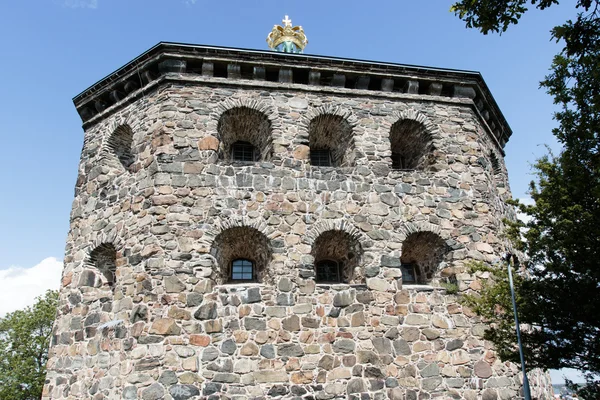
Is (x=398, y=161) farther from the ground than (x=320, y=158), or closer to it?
farther from the ground

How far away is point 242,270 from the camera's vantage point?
1108cm

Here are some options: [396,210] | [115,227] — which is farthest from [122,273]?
[396,210]

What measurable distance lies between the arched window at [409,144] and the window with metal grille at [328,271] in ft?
12.5

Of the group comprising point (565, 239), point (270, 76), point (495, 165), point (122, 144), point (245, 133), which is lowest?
point (565, 239)

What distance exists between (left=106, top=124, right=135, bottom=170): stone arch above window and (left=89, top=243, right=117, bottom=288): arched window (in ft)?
8.12

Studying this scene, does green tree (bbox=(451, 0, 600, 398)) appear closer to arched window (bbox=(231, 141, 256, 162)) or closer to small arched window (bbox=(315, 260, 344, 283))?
small arched window (bbox=(315, 260, 344, 283))

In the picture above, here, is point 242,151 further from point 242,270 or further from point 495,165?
point 495,165

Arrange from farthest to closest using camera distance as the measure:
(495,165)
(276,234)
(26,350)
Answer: (26,350)
(495,165)
(276,234)

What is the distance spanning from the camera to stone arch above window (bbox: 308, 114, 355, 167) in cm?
1225

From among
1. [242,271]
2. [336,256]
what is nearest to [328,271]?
[336,256]

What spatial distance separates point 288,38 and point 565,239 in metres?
10.7

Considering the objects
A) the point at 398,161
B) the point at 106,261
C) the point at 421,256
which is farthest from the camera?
the point at 398,161

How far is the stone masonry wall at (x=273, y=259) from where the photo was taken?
9586 mm

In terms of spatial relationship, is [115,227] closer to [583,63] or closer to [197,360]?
[197,360]
